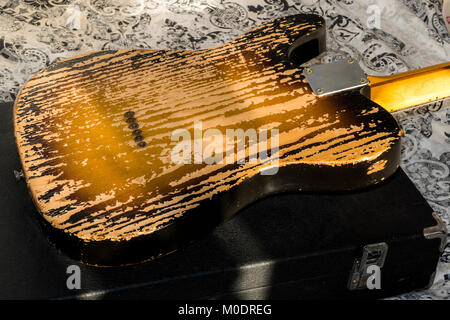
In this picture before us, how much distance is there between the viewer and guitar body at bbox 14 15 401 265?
0.67m

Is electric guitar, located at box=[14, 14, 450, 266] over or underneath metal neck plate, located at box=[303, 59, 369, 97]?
underneath

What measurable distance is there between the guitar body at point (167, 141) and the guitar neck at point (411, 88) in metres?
0.04

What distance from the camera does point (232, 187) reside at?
2.31ft

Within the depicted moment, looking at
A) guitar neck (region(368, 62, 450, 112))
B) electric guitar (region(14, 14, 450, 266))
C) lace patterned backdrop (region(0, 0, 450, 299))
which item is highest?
guitar neck (region(368, 62, 450, 112))

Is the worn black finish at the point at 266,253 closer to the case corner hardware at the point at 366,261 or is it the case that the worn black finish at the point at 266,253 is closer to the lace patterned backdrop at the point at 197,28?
the case corner hardware at the point at 366,261

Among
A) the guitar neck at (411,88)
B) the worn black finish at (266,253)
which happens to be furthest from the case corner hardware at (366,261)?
the guitar neck at (411,88)

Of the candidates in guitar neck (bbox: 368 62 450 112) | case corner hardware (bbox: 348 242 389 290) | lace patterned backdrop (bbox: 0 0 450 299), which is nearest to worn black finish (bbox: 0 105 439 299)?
case corner hardware (bbox: 348 242 389 290)

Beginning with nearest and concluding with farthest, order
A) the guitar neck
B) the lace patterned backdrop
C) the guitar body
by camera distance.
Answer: the guitar body, the guitar neck, the lace patterned backdrop

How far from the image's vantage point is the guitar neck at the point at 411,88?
0.80 m

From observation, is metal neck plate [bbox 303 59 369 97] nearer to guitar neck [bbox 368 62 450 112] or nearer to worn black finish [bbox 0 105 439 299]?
guitar neck [bbox 368 62 450 112]

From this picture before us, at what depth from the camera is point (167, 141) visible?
2.45 ft

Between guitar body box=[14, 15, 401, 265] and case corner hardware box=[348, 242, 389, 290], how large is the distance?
92 millimetres
